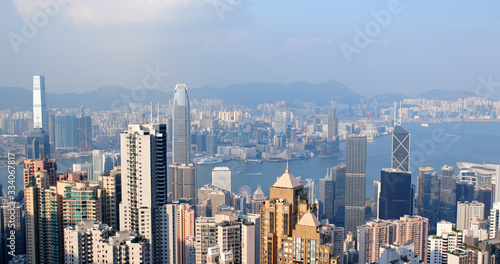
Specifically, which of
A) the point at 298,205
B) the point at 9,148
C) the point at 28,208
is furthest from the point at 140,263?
the point at 9,148

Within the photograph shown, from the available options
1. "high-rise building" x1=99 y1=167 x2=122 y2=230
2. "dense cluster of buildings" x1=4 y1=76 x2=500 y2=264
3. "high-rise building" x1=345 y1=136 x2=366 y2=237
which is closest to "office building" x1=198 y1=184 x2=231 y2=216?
"dense cluster of buildings" x1=4 y1=76 x2=500 y2=264

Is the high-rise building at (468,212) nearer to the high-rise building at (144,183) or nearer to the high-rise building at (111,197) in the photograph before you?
the high-rise building at (144,183)

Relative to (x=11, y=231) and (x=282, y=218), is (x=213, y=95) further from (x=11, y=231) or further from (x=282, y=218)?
(x=282, y=218)

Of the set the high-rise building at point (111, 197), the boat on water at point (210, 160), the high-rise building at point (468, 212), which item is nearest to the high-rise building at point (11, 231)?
the high-rise building at point (111, 197)

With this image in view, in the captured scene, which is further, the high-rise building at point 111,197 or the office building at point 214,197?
the office building at point 214,197

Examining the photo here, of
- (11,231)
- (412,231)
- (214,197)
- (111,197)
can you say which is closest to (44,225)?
(11,231)

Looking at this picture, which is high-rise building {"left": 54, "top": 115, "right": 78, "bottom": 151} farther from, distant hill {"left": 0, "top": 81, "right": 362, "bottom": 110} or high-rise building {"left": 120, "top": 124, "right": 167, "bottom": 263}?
high-rise building {"left": 120, "top": 124, "right": 167, "bottom": 263}

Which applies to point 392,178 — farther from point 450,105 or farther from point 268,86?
point 268,86
